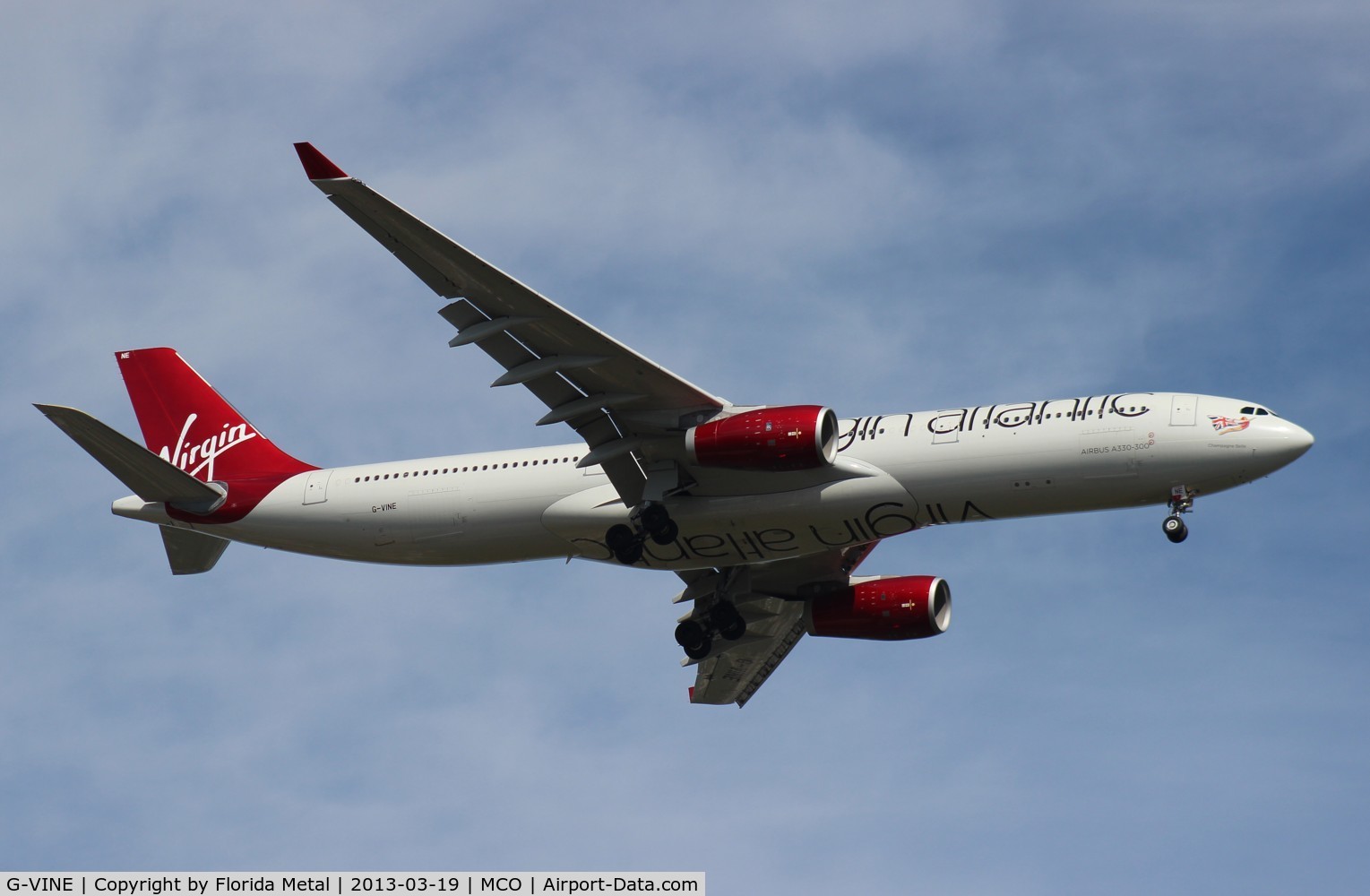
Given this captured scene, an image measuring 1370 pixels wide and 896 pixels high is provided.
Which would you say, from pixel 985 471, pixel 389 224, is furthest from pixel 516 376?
pixel 985 471

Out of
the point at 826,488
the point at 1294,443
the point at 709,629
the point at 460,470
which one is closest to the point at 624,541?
the point at 460,470

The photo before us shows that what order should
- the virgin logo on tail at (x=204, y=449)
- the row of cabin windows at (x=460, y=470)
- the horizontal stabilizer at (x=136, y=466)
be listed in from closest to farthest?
1. the horizontal stabilizer at (x=136, y=466)
2. the row of cabin windows at (x=460, y=470)
3. the virgin logo on tail at (x=204, y=449)

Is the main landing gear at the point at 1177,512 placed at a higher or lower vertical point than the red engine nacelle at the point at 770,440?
lower

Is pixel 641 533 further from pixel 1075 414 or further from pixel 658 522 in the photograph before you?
pixel 1075 414

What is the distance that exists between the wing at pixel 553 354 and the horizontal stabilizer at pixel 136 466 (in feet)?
30.4

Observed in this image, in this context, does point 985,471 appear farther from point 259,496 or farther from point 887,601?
point 259,496

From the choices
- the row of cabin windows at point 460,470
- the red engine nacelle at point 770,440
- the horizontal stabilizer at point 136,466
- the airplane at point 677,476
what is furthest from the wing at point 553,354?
the horizontal stabilizer at point 136,466

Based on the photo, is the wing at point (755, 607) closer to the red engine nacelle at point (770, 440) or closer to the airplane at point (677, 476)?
the airplane at point (677, 476)

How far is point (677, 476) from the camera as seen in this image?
3934cm

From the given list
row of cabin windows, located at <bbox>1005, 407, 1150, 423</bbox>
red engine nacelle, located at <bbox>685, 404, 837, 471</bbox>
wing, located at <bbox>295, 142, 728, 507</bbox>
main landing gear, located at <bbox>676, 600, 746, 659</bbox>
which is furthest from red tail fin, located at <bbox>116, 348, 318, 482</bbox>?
row of cabin windows, located at <bbox>1005, 407, 1150, 423</bbox>

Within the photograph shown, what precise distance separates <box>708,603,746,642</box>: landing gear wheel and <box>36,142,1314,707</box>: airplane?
5 cm

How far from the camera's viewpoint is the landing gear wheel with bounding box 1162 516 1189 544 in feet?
120

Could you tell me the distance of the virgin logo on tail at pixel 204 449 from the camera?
45.8 metres

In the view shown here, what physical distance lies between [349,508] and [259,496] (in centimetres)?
280
